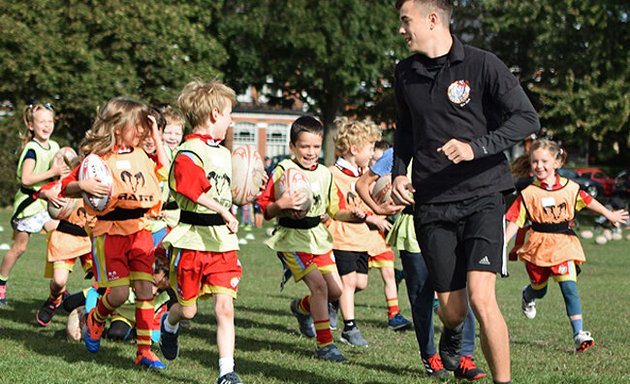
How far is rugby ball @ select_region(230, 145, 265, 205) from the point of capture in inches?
283

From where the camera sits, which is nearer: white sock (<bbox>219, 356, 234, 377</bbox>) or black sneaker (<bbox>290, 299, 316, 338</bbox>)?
white sock (<bbox>219, 356, 234, 377</bbox>)

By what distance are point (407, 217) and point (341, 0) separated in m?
31.4

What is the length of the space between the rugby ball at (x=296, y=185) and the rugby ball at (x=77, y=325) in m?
2.11

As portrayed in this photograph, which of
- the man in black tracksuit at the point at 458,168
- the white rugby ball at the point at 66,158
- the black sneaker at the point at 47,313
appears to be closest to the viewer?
the man in black tracksuit at the point at 458,168

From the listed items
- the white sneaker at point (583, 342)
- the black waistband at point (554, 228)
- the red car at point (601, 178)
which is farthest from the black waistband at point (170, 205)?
the red car at point (601, 178)

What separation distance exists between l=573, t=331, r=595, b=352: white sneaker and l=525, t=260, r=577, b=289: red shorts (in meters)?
0.73

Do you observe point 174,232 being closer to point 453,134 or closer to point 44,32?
point 453,134

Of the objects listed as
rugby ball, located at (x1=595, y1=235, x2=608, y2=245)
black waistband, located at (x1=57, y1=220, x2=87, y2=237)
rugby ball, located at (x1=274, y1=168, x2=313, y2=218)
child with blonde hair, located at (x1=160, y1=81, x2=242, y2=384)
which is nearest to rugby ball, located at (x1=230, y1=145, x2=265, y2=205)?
child with blonde hair, located at (x1=160, y1=81, x2=242, y2=384)

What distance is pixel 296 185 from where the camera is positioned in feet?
26.1

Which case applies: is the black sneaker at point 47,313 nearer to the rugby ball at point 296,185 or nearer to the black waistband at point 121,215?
the black waistband at point 121,215

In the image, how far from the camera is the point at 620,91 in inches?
1379

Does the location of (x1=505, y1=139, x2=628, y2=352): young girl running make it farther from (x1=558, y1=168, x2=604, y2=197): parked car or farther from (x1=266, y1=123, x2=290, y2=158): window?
(x1=266, y1=123, x2=290, y2=158): window

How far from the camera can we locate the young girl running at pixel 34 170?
10070 millimetres

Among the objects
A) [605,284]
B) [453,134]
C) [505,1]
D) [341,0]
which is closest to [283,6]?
[341,0]
